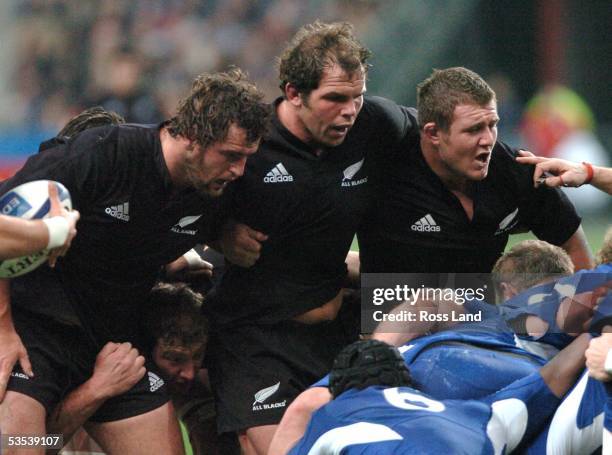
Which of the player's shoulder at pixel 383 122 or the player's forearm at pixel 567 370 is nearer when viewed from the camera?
the player's forearm at pixel 567 370

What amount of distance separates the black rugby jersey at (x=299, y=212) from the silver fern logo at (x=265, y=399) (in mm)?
329

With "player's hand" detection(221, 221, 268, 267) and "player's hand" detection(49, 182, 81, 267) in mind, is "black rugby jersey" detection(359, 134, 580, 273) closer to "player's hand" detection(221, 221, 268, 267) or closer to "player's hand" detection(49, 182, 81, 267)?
"player's hand" detection(221, 221, 268, 267)

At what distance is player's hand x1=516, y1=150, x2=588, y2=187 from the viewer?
4.95 meters

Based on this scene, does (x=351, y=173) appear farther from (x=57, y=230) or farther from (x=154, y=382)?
(x=57, y=230)

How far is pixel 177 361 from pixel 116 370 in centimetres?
48

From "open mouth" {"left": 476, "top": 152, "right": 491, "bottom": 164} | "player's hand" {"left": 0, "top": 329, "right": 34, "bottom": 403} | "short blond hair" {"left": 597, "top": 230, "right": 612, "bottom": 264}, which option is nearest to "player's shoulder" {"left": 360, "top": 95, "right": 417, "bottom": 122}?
"open mouth" {"left": 476, "top": 152, "right": 491, "bottom": 164}

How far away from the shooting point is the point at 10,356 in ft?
14.9

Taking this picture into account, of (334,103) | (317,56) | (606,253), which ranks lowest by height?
(606,253)

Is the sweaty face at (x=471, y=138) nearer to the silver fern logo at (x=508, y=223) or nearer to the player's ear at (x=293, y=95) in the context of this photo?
the silver fern logo at (x=508, y=223)

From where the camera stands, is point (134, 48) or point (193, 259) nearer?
point (193, 259)

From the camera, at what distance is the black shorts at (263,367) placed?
200 inches

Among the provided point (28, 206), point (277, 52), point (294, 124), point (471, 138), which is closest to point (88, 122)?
point (294, 124)

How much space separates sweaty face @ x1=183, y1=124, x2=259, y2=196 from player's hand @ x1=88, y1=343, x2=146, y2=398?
35.3 inches

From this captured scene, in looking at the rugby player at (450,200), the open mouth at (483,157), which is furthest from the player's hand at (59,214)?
the open mouth at (483,157)
